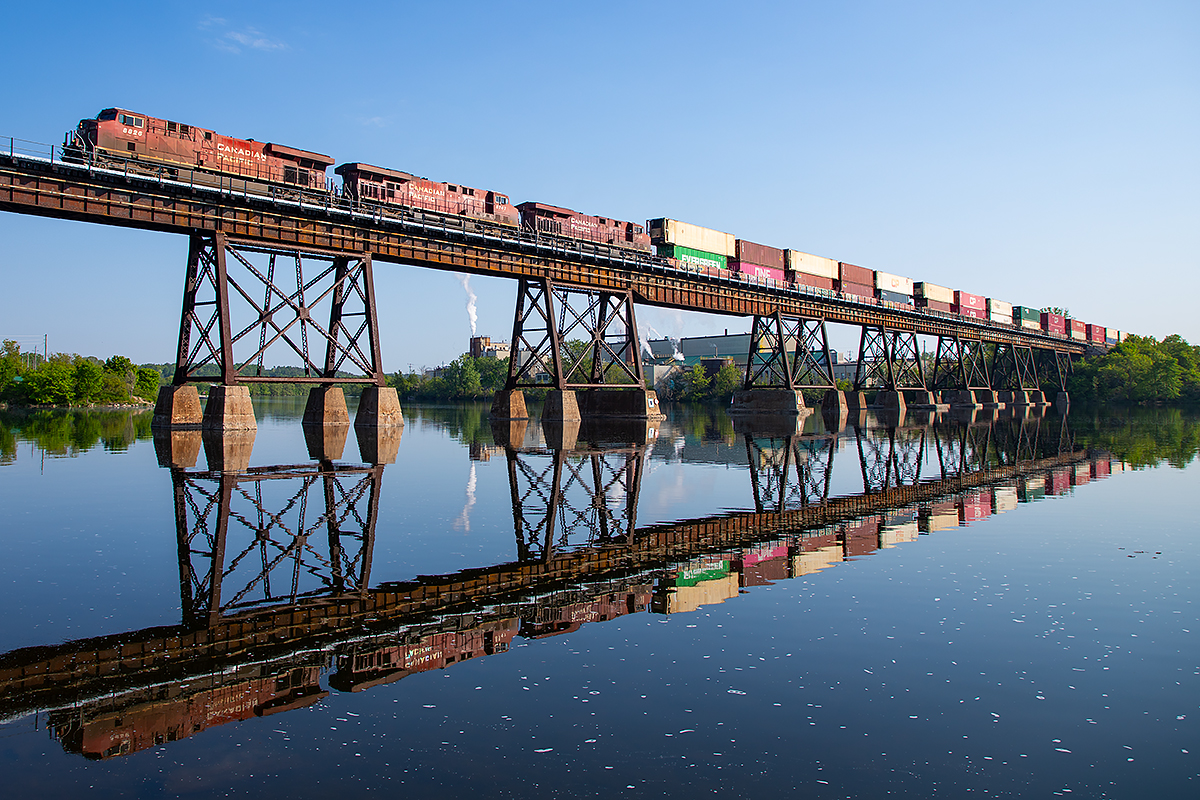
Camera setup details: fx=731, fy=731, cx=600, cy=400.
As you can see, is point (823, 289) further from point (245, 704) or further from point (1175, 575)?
point (245, 704)

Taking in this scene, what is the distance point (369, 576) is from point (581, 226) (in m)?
35.3

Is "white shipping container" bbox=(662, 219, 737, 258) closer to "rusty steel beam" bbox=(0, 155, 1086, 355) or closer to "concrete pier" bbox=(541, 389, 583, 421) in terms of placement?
"rusty steel beam" bbox=(0, 155, 1086, 355)

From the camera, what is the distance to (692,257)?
48.7 meters

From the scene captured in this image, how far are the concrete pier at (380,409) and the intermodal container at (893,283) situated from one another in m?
48.1

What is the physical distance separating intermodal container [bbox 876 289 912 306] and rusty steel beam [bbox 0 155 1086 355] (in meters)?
12.0

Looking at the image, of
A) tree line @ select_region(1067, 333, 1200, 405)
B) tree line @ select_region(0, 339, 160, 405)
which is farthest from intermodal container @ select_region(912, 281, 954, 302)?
tree line @ select_region(0, 339, 160, 405)

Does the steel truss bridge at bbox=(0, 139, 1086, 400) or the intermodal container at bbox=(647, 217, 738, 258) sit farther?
the intermodal container at bbox=(647, 217, 738, 258)

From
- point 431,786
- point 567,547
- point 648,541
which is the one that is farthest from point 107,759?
point 648,541

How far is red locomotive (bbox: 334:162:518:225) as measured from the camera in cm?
3275

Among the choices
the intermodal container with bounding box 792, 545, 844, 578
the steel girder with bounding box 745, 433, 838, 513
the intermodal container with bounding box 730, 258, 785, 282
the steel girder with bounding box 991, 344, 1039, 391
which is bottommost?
the intermodal container with bounding box 792, 545, 844, 578

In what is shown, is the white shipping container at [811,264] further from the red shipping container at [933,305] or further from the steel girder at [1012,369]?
the steel girder at [1012,369]

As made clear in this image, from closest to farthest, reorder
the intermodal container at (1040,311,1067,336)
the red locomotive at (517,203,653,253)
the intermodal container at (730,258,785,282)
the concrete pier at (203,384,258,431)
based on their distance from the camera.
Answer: the concrete pier at (203,384,258,431)
the red locomotive at (517,203,653,253)
the intermodal container at (730,258,785,282)
the intermodal container at (1040,311,1067,336)

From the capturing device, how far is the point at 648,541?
11289 millimetres

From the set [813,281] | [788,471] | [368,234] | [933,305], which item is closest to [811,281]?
[813,281]
